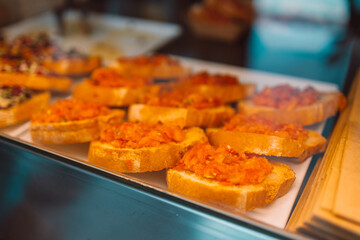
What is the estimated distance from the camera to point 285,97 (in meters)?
2.82

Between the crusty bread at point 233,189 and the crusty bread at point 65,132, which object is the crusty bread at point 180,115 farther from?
the crusty bread at point 233,189

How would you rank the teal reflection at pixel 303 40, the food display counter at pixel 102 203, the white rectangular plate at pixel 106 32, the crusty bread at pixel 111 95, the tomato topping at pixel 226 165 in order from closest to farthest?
the food display counter at pixel 102 203
the tomato topping at pixel 226 165
the crusty bread at pixel 111 95
the teal reflection at pixel 303 40
the white rectangular plate at pixel 106 32

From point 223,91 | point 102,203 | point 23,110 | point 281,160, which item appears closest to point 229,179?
point 281,160

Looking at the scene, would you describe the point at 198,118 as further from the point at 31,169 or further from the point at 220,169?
the point at 31,169

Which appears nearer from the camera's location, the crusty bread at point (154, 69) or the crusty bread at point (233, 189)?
the crusty bread at point (233, 189)

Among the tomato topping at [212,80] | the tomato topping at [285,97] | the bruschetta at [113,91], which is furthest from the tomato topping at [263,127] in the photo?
the bruschetta at [113,91]

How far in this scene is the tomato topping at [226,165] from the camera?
1919 millimetres

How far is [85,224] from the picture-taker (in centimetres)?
231

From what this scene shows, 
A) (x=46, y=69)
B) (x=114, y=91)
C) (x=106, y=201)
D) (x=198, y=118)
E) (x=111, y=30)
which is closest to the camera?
(x=106, y=201)

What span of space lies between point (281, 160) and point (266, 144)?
181 mm

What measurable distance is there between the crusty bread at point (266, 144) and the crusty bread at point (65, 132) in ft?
3.24

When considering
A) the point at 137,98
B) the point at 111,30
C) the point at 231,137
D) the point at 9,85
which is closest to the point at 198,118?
the point at 231,137

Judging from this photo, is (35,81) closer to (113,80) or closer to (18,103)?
(18,103)

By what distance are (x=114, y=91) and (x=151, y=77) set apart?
0.73 metres
